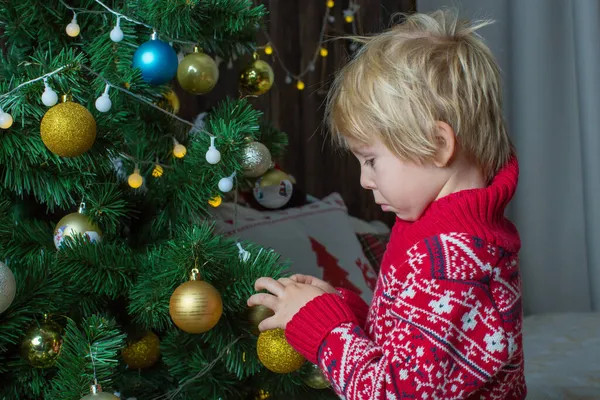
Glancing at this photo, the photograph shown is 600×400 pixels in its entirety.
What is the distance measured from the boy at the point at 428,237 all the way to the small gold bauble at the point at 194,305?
0.19ft

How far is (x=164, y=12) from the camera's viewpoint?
1116mm

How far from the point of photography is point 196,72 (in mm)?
1194

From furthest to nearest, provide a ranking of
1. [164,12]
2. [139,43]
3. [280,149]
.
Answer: [280,149] → [139,43] → [164,12]

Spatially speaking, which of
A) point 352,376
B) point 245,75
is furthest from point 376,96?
point 245,75

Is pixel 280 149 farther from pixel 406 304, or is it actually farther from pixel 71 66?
pixel 406 304

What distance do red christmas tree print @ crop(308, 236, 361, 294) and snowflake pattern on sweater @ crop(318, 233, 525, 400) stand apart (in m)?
0.89

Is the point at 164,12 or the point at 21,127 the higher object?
the point at 164,12

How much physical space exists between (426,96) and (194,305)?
1.27 feet

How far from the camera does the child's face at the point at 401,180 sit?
0.89 metres

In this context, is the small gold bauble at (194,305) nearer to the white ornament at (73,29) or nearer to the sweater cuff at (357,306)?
the sweater cuff at (357,306)

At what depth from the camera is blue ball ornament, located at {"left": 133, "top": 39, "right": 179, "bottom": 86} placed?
1.13m

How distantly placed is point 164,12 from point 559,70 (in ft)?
5.43

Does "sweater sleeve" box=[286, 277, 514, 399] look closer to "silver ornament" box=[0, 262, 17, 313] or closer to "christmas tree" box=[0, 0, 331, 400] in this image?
"christmas tree" box=[0, 0, 331, 400]

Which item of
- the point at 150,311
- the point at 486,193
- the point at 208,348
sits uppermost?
the point at 486,193
